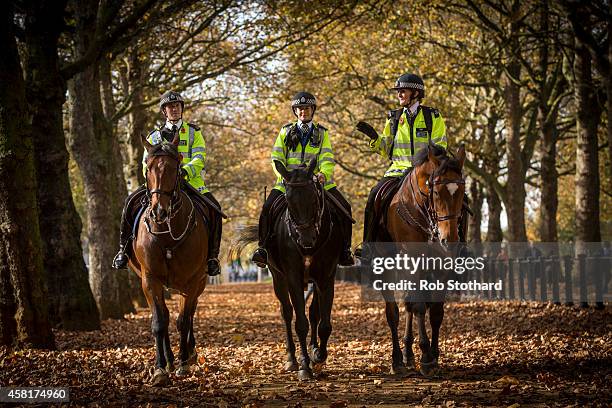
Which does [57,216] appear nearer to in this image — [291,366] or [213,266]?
[213,266]

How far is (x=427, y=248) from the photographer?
34.6 feet

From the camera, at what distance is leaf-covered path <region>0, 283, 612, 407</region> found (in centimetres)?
890

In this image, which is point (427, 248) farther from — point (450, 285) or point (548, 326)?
point (548, 326)

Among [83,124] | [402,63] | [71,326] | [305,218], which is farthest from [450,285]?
[402,63]

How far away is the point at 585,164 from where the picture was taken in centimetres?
2027

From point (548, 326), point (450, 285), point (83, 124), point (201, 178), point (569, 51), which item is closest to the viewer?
point (450, 285)

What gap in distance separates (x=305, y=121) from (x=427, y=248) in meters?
2.40

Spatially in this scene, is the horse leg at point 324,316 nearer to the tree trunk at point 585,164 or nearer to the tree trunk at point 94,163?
the tree trunk at point 94,163

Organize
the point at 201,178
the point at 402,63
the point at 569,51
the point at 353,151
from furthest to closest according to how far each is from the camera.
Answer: the point at 353,151 → the point at 402,63 → the point at 569,51 → the point at 201,178

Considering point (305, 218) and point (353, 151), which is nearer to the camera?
point (305, 218)

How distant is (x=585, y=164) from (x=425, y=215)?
36.5ft

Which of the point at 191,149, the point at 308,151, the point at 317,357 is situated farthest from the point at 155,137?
the point at 317,357

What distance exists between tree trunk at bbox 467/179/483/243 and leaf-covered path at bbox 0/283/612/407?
47.2 ft

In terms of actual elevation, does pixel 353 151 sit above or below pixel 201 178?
above
